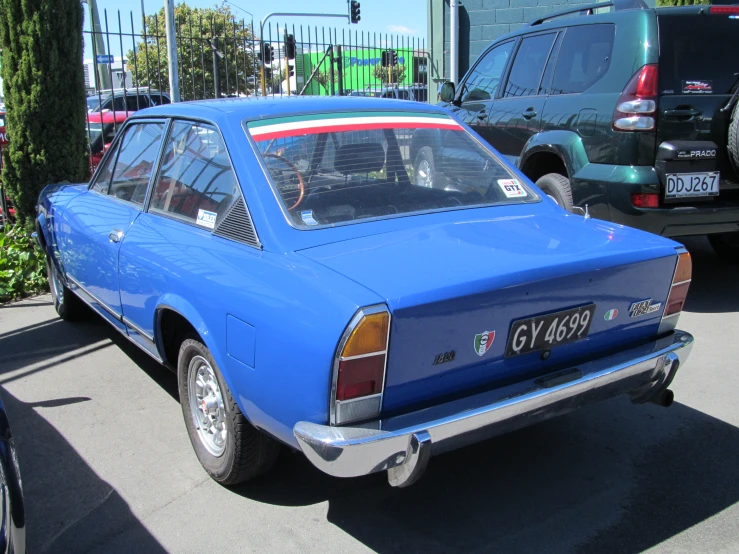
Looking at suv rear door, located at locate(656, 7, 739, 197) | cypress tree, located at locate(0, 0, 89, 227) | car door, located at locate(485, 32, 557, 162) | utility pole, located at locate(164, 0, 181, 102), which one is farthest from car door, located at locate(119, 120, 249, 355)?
utility pole, located at locate(164, 0, 181, 102)

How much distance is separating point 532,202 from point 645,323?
2.80 ft

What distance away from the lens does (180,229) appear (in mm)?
3402

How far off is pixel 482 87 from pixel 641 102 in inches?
98.5

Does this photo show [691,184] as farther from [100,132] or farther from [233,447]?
[100,132]

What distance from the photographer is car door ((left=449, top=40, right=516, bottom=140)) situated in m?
7.11

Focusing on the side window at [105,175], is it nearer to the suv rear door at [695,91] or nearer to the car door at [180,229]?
the car door at [180,229]

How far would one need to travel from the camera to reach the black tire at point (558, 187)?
5.73m

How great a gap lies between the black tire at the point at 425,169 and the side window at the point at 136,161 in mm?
1434

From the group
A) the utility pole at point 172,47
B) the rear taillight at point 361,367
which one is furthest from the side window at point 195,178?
the utility pole at point 172,47

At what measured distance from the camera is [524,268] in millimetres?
2590

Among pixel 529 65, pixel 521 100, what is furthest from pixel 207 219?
pixel 529 65

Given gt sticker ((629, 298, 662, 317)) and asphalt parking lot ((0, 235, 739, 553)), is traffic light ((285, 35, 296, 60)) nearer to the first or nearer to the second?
asphalt parking lot ((0, 235, 739, 553))

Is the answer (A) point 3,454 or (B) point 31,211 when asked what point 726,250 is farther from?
(B) point 31,211

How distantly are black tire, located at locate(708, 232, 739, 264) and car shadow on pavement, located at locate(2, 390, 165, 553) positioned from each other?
18.8ft
